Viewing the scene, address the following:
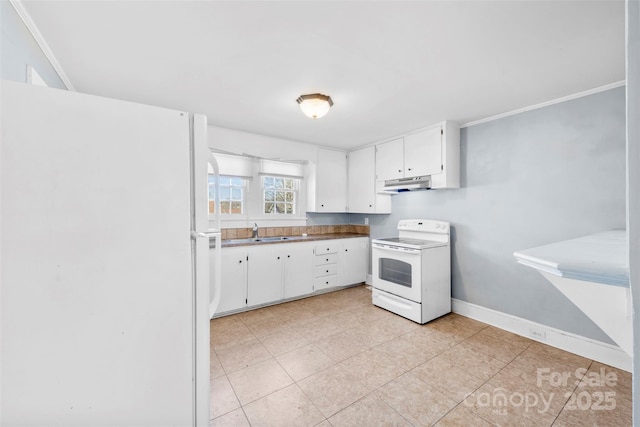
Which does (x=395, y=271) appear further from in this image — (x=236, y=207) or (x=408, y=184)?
(x=236, y=207)

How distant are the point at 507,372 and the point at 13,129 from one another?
3.16 meters

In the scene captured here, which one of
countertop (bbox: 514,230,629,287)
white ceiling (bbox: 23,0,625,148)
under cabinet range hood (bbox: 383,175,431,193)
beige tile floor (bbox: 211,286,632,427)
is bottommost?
beige tile floor (bbox: 211,286,632,427)

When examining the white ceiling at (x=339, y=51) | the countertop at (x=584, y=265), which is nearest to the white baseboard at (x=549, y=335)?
the white ceiling at (x=339, y=51)

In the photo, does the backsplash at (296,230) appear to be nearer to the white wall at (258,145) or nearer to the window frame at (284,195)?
the window frame at (284,195)

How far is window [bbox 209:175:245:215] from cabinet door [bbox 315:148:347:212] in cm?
120

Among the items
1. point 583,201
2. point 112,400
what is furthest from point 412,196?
point 112,400

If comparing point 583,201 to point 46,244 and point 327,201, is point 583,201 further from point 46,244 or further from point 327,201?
point 46,244

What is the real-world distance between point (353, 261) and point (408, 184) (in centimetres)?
159

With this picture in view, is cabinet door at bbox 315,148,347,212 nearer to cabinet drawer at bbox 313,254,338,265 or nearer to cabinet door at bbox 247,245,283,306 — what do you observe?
cabinet drawer at bbox 313,254,338,265

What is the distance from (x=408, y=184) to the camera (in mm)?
3461

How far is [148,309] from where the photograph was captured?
0.94 m

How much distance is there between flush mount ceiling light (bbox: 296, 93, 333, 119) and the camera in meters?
2.35

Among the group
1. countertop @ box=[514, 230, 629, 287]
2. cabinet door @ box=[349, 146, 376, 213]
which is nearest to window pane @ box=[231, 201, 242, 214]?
cabinet door @ box=[349, 146, 376, 213]

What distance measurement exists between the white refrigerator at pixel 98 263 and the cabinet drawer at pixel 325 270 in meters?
2.89
